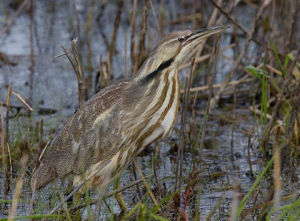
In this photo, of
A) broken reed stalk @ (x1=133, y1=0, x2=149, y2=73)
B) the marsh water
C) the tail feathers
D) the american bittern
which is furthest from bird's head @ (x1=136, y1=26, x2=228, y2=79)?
broken reed stalk @ (x1=133, y1=0, x2=149, y2=73)

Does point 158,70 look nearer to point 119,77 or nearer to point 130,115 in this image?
point 130,115

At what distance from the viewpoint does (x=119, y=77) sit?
213 inches

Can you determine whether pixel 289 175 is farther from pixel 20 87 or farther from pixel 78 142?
pixel 20 87

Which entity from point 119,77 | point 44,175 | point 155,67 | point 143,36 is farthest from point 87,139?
point 119,77

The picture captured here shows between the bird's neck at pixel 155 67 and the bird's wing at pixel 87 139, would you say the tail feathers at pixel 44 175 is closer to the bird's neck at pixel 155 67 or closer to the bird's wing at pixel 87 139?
the bird's wing at pixel 87 139

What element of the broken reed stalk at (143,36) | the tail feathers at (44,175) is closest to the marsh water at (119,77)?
the tail feathers at (44,175)

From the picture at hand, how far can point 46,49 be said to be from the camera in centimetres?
646

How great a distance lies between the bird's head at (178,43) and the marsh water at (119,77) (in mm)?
507

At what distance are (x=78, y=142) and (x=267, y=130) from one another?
1180mm

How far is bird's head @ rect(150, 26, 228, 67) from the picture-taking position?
3145 mm

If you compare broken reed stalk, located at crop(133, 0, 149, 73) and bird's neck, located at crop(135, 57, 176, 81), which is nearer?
bird's neck, located at crop(135, 57, 176, 81)

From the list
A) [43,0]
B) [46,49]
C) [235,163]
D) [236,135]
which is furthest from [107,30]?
[235,163]

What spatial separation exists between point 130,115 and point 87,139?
0.28 metres

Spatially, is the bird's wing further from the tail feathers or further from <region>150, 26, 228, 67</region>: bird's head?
<region>150, 26, 228, 67</region>: bird's head
